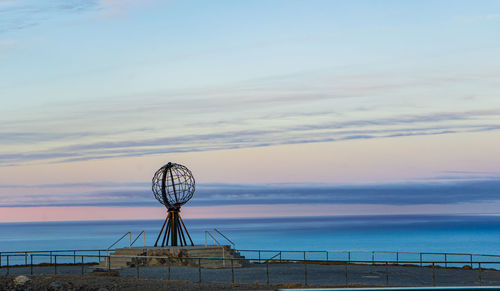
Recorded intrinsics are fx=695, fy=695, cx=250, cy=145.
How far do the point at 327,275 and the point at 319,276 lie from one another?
613mm

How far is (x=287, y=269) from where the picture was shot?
37031 mm

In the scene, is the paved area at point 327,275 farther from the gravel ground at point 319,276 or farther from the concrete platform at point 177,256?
the concrete platform at point 177,256

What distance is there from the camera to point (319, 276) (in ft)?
108

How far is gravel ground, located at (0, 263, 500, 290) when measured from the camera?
30.0 m

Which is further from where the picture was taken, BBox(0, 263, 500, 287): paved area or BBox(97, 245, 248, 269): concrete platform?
BBox(97, 245, 248, 269): concrete platform

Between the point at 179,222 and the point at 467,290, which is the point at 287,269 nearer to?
the point at 179,222

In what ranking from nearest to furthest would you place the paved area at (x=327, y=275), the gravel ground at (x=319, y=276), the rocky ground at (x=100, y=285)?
the rocky ground at (x=100, y=285) < the gravel ground at (x=319, y=276) < the paved area at (x=327, y=275)

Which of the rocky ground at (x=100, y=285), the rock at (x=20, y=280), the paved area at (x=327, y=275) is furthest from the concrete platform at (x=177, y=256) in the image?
the rock at (x=20, y=280)

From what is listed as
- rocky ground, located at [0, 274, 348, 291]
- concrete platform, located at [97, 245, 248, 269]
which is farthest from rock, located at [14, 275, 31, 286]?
concrete platform, located at [97, 245, 248, 269]

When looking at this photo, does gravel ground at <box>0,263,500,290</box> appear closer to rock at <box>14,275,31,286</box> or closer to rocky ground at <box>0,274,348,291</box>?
rocky ground at <box>0,274,348,291</box>

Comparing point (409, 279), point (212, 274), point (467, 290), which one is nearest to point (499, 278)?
point (409, 279)

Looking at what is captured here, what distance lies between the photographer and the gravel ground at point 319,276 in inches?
1180

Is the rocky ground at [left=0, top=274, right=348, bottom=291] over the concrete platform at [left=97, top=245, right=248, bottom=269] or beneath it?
beneath

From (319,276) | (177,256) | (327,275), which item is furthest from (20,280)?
(327,275)
